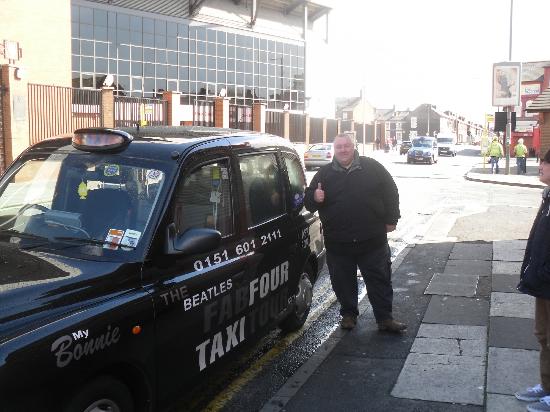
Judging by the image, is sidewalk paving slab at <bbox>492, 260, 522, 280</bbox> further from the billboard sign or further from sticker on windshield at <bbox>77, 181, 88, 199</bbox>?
the billboard sign

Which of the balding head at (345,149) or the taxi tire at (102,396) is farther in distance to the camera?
the balding head at (345,149)

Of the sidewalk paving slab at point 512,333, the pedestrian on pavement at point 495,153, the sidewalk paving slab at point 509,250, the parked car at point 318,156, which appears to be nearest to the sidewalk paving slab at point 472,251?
the sidewalk paving slab at point 509,250

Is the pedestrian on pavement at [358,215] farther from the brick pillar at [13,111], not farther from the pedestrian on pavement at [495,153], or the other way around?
the pedestrian on pavement at [495,153]

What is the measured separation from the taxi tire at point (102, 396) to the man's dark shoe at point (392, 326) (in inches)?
118

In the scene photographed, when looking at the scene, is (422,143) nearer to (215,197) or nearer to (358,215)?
(358,215)

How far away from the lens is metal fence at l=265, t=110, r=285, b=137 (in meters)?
39.7

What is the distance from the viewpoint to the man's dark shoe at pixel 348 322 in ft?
18.4

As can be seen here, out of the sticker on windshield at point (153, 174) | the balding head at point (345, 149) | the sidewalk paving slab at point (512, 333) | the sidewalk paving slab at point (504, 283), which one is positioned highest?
the balding head at point (345, 149)

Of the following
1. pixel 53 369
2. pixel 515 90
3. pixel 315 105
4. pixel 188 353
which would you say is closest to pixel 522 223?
pixel 188 353

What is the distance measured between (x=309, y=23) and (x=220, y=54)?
11.5 m

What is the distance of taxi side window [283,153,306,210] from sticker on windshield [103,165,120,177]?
1.97 meters

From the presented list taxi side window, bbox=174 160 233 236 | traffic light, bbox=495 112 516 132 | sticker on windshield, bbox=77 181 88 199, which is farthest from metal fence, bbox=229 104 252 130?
sticker on windshield, bbox=77 181 88 199

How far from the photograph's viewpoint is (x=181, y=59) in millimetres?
41156

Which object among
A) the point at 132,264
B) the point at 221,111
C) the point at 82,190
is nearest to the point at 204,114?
the point at 221,111
